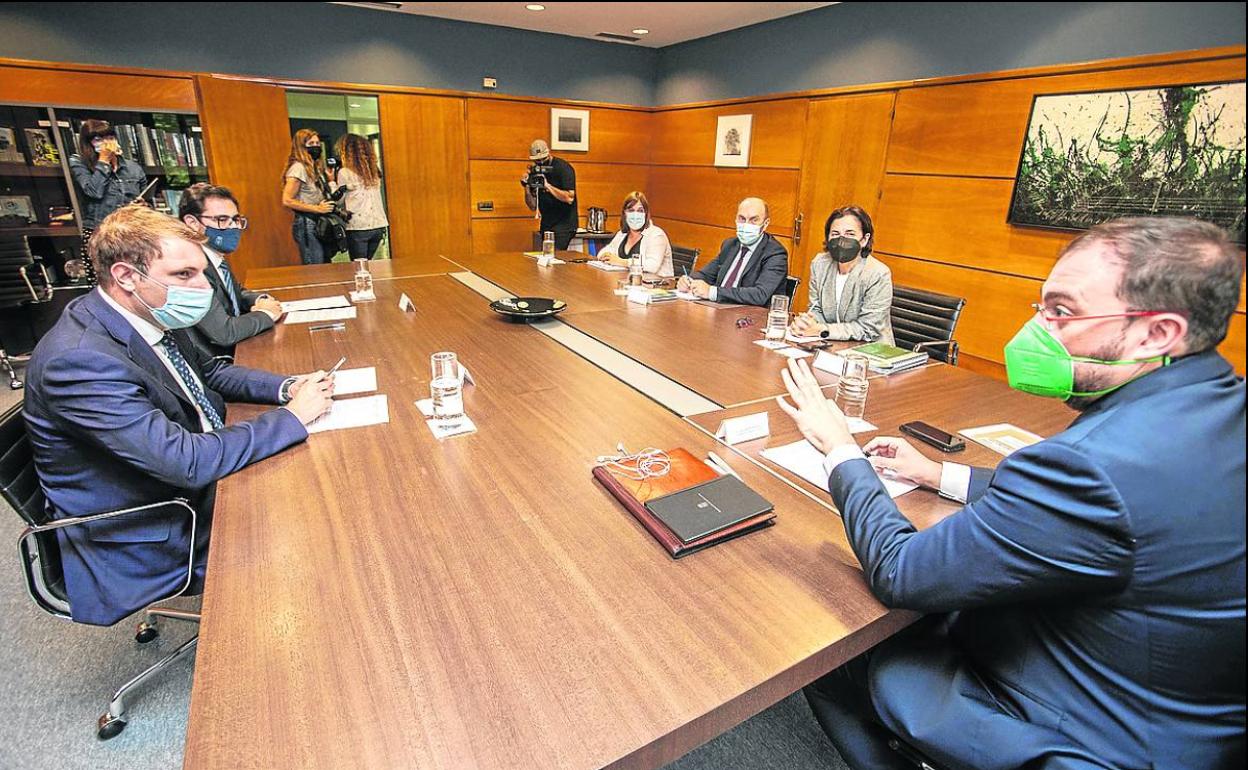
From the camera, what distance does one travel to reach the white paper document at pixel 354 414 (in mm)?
1565

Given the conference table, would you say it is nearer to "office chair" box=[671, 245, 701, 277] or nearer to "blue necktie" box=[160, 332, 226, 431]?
"blue necktie" box=[160, 332, 226, 431]

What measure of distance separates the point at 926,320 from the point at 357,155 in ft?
14.3

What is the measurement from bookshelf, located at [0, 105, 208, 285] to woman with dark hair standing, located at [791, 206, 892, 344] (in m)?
4.82

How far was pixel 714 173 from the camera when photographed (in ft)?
20.7

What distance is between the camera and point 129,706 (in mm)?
1692

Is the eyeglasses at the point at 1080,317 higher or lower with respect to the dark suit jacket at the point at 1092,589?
higher

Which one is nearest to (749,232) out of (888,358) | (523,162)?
(888,358)

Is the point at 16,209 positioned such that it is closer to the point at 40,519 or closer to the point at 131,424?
the point at 40,519

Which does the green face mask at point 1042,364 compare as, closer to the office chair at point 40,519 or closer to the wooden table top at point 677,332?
the wooden table top at point 677,332

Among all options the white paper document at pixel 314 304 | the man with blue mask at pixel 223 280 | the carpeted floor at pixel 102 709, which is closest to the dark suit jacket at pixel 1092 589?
the carpeted floor at pixel 102 709

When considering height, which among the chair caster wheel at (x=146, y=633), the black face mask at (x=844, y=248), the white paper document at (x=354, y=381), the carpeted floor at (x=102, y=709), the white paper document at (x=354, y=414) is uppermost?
the black face mask at (x=844, y=248)

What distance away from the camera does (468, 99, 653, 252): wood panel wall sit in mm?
6242

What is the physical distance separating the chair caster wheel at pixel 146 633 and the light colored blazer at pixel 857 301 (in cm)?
259

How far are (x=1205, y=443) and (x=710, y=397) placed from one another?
1213mm
